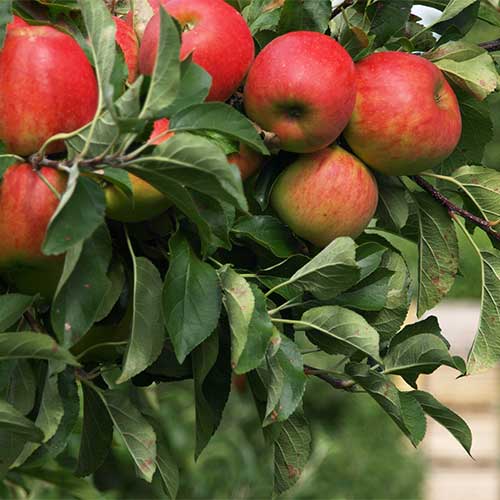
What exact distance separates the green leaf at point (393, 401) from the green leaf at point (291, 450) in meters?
0.07

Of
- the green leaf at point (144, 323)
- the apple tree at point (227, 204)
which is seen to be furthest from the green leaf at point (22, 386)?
the green leaf at point (144, 323)

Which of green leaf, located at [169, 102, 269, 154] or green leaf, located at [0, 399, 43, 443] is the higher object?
green leaf, located at [169, 102, 269, 154]

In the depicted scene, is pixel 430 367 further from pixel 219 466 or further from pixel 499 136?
pixel 499 136

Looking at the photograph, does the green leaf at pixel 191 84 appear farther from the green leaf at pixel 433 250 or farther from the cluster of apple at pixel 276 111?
the green leaf at pixel 433 250

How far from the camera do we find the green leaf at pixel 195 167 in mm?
731

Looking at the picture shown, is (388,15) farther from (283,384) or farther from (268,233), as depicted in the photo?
(283,384)

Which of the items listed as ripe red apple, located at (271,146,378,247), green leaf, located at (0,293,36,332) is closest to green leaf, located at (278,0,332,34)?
ripe red apple, located at (271,146,378,247)

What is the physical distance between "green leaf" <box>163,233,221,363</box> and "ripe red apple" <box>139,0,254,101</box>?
147mm

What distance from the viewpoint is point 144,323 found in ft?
2.74

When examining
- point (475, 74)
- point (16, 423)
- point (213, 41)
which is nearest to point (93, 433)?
point (16, 423)

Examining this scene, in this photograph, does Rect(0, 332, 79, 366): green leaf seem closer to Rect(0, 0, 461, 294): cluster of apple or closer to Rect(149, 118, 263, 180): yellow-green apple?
Rect(0, 0, 461, 294): cluster of apple

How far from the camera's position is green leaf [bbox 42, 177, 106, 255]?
706 millimetres

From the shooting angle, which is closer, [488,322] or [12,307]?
[12,307]

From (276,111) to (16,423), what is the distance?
1.10ft
